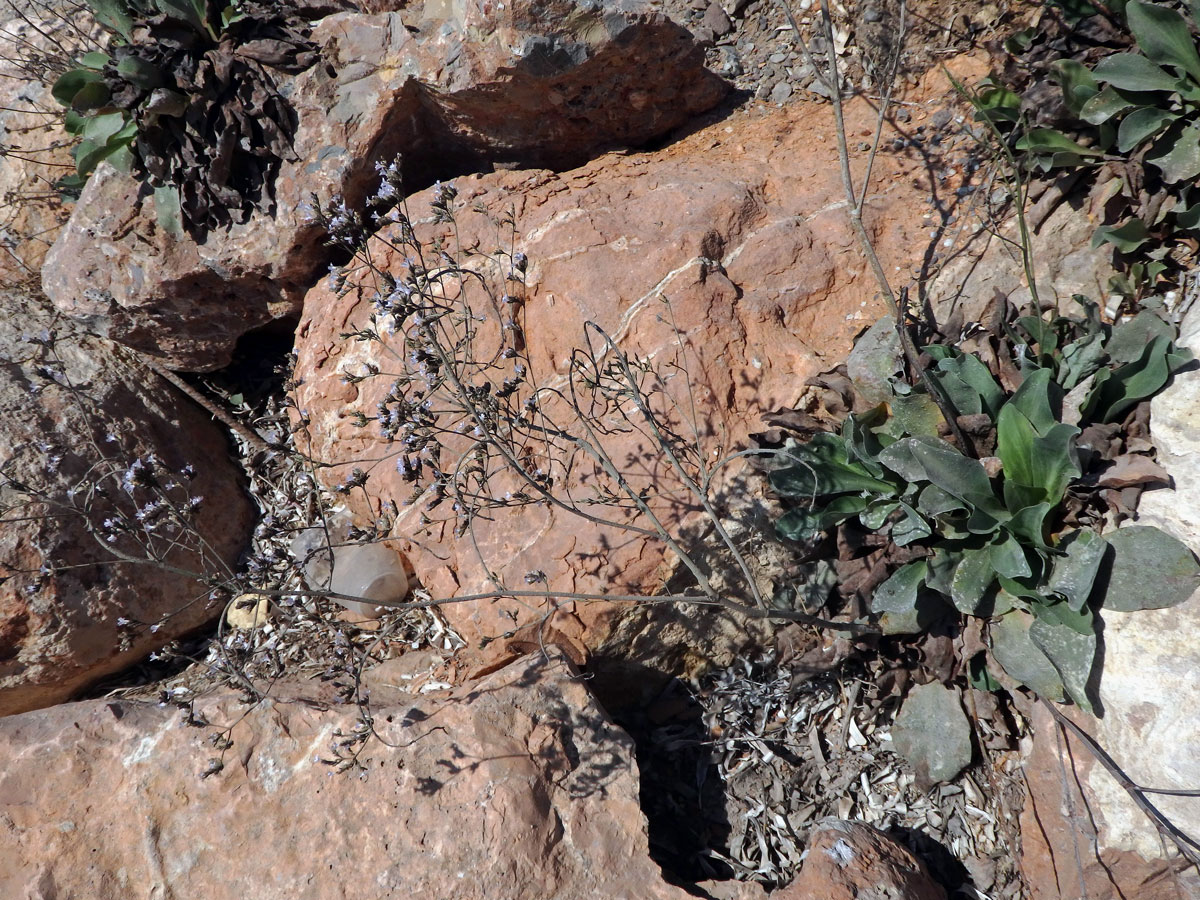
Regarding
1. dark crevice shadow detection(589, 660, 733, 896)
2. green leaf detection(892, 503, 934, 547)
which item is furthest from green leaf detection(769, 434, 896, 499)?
dark crevice shadow detection(589, 660, 733, 896)

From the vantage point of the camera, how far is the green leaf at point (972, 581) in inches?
107

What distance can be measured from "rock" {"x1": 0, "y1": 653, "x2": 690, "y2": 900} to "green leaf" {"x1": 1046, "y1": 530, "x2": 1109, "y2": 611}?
153 cm

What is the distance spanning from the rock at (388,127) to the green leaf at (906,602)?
8.68 feet

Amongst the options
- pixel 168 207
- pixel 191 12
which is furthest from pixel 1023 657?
pixel 191 12

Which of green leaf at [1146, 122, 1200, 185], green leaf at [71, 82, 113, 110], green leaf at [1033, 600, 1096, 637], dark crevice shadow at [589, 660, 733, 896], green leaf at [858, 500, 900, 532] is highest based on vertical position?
green leaf at [71, 82, 113, 110]

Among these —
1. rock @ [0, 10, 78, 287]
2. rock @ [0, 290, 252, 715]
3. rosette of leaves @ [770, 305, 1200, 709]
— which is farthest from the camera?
rock @ [0, 10, 78, 287]

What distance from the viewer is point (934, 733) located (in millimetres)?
2982

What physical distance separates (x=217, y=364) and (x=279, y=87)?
4.91 ft

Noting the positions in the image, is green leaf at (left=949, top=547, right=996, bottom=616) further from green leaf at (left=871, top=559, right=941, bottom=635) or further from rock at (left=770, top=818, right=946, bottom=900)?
rock at (left=770, top=818, right=946, bottom=900)

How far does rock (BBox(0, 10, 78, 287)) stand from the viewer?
15.8 ft

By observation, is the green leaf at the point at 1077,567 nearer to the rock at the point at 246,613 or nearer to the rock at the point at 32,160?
the rock at the point at 246,613

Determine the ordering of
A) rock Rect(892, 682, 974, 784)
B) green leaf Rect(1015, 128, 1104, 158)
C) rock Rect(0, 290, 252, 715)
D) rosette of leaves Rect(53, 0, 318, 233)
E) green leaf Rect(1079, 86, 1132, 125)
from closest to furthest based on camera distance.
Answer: rock Rect(892, 682, 974, 784), green leaf Rect(1079, 86, 1132, 125), green leaf Rect(1015, 128, 1104, 158), rock Rect(0, 290, 252, 715), rosette of leaves Rect(53, 0, 318, 233)

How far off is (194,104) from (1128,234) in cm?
406

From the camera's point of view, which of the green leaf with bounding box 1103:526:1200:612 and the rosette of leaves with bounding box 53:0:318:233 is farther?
the rosette of leaves with bounding box 53:0:318:233
